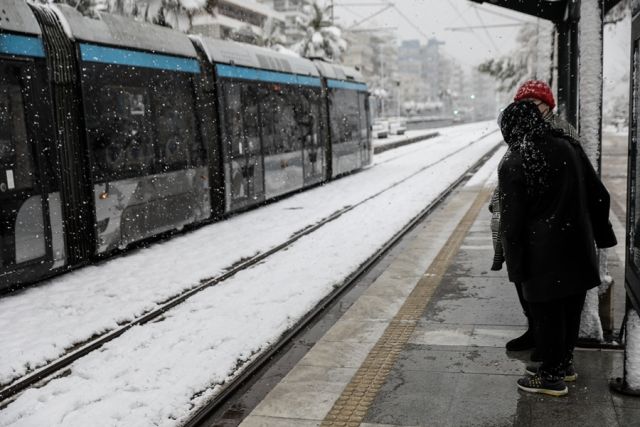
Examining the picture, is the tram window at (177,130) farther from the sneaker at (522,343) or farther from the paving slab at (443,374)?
the sneaker at (522,343)

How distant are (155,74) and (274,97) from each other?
5.15 meters

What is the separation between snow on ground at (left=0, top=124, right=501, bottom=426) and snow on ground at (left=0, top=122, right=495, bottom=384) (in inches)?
2.8

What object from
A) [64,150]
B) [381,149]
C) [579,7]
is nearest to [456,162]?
[381,149]

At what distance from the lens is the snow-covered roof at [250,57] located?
44.3ft

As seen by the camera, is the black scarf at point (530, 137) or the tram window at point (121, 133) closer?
the black scarf at point (530, 137)

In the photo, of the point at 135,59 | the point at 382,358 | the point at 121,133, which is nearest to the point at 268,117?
the point at 135,59

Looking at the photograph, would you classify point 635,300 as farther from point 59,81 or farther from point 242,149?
point 242,149

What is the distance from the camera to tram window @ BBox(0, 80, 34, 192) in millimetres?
8062

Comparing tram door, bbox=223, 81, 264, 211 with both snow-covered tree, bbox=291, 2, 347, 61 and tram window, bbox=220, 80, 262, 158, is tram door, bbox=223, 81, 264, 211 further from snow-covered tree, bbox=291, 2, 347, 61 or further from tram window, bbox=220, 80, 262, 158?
snow-covered tree, bbox=291, 2, 347, 61

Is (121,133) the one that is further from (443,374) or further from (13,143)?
(443,374)

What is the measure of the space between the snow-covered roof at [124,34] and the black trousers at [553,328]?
700cm

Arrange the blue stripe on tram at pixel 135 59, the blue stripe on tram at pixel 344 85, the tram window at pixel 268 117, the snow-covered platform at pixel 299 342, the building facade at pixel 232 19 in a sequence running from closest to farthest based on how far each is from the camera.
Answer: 1. the snow-covered platform at pixel 299 342
2. the blue stripe on tram at pixel 135 59
3. the tram window at pixel 268 117
4. the blue stripe on tram at pixel 344 85
5. the building facade at pixel 232 19

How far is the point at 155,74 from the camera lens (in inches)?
444

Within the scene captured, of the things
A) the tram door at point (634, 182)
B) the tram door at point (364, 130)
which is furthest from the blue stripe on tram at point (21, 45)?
the tram door at point (364, 130)
